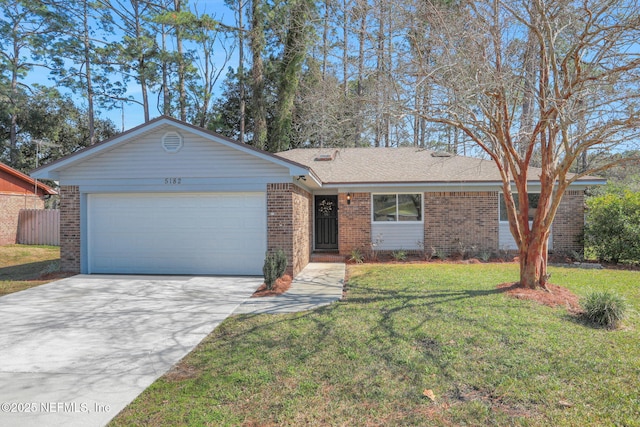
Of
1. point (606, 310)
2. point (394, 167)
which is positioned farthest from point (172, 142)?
point (606, 310)

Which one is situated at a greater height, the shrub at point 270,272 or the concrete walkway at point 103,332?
the shrub at point 270,272

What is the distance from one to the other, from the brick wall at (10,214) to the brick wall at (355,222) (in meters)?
15.4

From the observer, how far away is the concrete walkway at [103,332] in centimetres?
350

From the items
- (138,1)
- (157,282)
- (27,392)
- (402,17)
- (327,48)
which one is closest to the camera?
(27,392)

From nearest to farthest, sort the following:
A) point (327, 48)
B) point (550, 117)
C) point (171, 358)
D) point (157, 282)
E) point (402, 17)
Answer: point (171, 358) < point (550, 117) < point (402, 17) < point (157, 282) < point (327, 48)

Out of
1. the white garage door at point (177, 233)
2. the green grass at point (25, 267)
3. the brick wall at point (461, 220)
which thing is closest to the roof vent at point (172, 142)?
the white garage door at point (177, 233)

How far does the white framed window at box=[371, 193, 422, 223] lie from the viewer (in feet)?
42.1

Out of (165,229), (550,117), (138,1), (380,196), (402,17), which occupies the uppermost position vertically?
(138,1)

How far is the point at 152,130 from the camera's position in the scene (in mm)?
9391

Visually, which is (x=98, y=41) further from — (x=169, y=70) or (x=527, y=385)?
(x=527, y=385)

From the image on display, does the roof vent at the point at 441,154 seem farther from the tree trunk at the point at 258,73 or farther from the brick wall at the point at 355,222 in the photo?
the tree trunk at the point at 258,73

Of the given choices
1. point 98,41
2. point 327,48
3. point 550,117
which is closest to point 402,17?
point 327,48

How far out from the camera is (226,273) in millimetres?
9641

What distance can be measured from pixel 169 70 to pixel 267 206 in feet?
70.4
